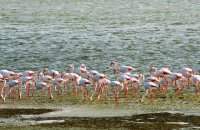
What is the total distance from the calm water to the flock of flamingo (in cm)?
354

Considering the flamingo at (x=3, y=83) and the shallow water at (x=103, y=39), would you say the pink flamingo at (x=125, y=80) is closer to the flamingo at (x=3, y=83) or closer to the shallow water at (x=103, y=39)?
the shallow water at (x=103, y=39)

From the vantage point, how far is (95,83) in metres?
24.9

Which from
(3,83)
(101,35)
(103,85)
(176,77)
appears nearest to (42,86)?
(3,83)

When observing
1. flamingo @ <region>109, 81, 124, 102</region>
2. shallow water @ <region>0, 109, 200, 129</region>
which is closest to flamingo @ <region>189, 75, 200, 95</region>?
flamingo @ <region>109, 81, 124, 102</region>

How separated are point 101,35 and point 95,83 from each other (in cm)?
1414

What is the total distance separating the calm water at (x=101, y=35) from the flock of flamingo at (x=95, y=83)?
11.6 ft

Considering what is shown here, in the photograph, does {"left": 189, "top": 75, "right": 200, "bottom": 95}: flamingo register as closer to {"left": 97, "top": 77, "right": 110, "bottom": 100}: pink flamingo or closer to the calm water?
{"left": 97, "top": 77, "right": 110, "bottom": 100}: pink flamingo

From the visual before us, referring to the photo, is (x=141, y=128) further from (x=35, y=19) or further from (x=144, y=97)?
(x=35, y=19)

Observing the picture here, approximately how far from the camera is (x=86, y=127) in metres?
19.1

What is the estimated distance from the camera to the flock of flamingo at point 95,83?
78.9 feet

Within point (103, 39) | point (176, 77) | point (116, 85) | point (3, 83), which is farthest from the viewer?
point (103, 39)

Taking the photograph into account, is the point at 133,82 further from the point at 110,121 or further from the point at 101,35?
the point at 101,35

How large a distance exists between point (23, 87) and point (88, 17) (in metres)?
22.2

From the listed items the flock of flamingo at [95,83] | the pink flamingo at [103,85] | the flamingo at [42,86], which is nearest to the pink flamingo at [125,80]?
the flock of flamingo at [95,83]
